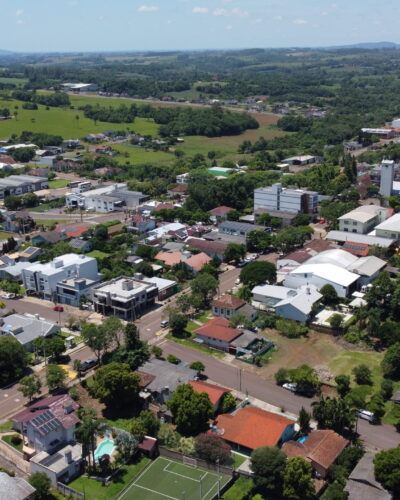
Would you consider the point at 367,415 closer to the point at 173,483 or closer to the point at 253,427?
the point at 253,427

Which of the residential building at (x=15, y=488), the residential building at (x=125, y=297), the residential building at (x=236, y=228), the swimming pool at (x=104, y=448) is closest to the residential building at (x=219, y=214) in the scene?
the residential building at (x=236, y=228)

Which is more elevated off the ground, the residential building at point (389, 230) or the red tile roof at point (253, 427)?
the residential building at point (389, 230)

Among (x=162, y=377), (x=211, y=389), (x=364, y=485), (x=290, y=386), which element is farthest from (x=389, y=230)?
(x=364, y=485)

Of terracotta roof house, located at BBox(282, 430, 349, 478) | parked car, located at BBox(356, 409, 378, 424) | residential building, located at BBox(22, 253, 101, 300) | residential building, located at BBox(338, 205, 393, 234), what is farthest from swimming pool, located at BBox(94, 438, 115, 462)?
residential building, located at BBox(338, 205, 393, 234)

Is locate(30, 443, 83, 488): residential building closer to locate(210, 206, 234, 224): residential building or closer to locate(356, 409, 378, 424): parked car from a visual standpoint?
locate(356, 409, 378, 424): parked car

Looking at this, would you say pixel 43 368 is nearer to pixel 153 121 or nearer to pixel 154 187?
pixel 154 187

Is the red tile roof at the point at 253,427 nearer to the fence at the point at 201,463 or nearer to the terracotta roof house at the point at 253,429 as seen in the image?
the terracotta roof house at the point at 253,429
